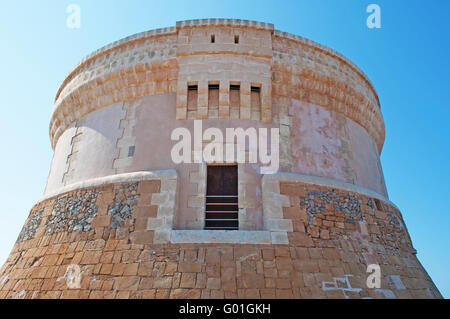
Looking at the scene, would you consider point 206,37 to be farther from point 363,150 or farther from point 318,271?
point 318,271

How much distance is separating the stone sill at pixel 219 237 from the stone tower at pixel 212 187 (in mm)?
16

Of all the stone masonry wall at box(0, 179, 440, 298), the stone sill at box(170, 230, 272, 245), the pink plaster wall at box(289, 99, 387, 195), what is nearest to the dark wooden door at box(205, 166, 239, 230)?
the stone sill at box(170, 230, 272, 245)

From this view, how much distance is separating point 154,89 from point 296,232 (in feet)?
12.8

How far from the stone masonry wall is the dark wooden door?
0.57m

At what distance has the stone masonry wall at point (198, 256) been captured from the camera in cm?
445

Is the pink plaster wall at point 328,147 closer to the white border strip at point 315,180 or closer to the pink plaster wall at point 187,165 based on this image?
the pink plaster wall at point 187,165

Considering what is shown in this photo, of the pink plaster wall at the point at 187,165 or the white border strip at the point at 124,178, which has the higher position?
the pink plaster wall at the point at 187,165

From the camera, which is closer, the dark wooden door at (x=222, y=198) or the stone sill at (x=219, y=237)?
the stone sill at (x=219, y=237)

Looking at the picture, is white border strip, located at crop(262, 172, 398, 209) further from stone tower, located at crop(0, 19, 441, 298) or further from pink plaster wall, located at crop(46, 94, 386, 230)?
pink plaster wall, located at crop(46, 94, 386, 230)

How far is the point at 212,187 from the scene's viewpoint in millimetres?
5559

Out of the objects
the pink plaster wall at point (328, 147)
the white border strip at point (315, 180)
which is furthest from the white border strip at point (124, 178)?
the pink plaster wall at point (328, 147)

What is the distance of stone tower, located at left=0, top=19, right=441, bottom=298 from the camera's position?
4.63 metres

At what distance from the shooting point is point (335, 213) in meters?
5.44

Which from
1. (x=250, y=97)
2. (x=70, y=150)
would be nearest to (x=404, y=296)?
(x=250, y=97)
